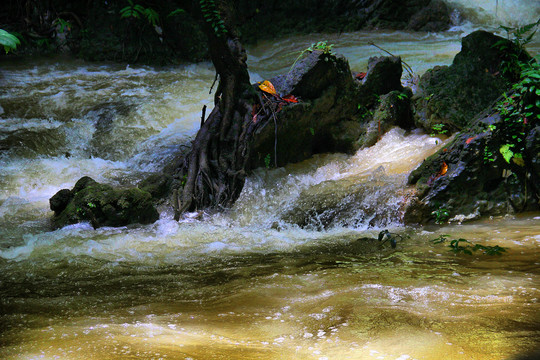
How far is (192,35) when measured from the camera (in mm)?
12938

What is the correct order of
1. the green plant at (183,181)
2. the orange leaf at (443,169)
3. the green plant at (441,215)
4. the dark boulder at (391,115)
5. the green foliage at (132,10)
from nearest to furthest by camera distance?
the green plant at (441,215) < the orange leaf at (443,169) < the green plant at (183,181) < the dark boulder at (391,115) < the green foliage at (132,10)

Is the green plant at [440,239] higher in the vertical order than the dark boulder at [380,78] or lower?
lower

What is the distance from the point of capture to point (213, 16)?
632cm

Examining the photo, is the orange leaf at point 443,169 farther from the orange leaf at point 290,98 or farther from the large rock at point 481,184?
the orange leaf at point 290,98

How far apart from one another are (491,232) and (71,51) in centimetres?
1149

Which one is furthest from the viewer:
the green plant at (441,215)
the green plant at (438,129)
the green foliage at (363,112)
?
the green foliage at (363,112)

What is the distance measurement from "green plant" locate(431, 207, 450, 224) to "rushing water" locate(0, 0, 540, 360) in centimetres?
17

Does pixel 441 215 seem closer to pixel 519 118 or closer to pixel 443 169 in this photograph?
pixel 443 169

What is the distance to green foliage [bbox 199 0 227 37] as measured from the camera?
20.5 feet

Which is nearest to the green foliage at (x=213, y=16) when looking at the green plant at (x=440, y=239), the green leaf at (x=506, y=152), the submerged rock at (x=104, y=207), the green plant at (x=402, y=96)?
the submerged rock at (x=104, y=207)

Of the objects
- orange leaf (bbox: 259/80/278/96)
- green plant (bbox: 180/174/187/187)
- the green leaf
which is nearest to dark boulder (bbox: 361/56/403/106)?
orange leaf (bbox: 259/80/278/96)

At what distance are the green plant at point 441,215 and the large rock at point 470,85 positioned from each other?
2.02 meters

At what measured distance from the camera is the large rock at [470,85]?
6.75 m

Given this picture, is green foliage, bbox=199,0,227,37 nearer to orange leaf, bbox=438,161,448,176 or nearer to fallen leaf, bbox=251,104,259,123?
fallen leaf, bbox=251,104,259,123
